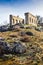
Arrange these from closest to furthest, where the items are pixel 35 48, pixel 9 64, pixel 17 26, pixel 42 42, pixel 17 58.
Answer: pixel 9 64 → pixel 17 58 → pixel 35 48 → pixel 42 42 → pixel 17 26

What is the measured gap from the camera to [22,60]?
3481 cm

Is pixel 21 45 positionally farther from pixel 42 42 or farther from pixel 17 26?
pixel 17 26

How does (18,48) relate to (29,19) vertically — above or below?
below

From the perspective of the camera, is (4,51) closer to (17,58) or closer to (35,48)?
(17,58)

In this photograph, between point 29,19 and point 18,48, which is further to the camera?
point 29,19

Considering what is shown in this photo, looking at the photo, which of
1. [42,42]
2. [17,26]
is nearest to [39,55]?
[42,42]

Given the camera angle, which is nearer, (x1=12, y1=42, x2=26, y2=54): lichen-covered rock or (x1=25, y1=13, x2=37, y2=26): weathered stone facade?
(x1=12, y1=42, x2=26, y2=54): lichen-covered rock

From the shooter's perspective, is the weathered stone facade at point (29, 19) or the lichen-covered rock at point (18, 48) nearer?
the lichen-covered rock at point (18, 48)

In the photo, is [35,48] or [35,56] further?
[35,48]

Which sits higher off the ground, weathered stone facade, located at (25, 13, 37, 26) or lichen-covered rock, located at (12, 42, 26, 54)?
weathered stone facade, located at (25, 13, 37, 26)

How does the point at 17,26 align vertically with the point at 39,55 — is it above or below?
above

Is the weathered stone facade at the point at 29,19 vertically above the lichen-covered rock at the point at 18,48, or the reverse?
the weathered stone facade at the point at 29,19

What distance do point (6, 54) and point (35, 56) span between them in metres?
6.03

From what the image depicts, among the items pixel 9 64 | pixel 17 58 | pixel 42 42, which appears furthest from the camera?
pixel 42 42
